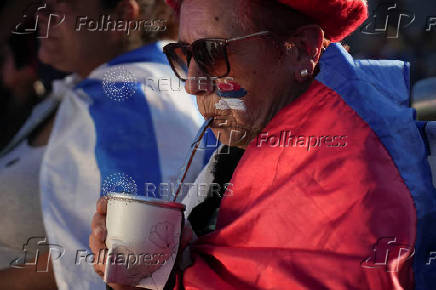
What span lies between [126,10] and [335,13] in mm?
1301

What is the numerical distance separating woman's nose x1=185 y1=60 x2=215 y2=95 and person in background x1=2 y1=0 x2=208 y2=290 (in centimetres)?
78

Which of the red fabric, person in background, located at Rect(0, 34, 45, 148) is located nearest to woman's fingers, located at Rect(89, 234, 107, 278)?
the red fabric

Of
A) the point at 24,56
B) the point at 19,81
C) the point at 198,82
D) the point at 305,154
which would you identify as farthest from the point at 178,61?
the point at 19,81

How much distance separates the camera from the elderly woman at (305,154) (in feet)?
4.33

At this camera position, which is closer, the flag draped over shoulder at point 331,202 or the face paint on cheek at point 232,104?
the flag draped over shoulder at point 331,202

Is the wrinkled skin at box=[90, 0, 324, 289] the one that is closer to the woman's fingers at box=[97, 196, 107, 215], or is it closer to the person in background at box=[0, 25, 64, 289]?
the woman's fingers at box=[97, 196, 107, 215]

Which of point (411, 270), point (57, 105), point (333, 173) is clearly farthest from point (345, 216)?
point (57, 105)

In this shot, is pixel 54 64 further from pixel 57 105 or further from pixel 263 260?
pixel 263 260

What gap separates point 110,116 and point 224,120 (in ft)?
3.19

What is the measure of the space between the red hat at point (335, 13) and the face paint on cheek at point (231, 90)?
0.26 meters

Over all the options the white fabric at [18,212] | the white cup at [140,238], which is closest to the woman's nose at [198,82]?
the white cup at [140,238]

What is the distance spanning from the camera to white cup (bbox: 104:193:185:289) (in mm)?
1358

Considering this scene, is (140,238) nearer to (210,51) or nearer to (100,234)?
(100,234)

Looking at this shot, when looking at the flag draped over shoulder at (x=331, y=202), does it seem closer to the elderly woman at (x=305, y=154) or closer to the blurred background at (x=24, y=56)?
the elderly woman at (x=305, y=154)
